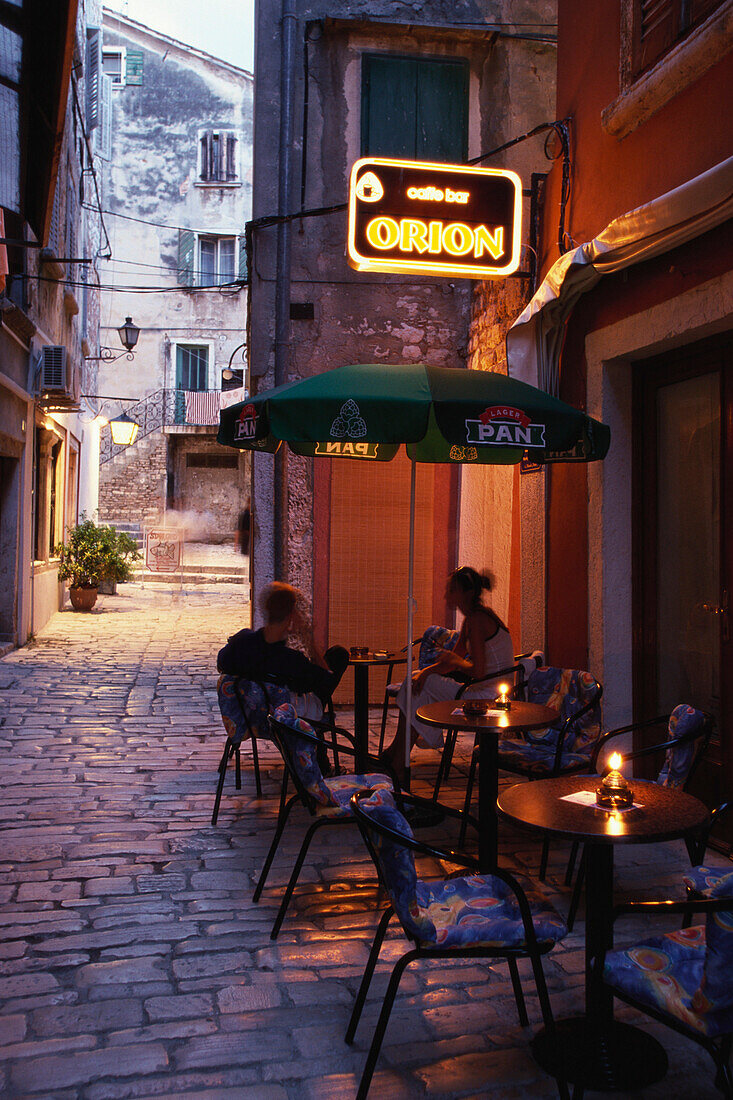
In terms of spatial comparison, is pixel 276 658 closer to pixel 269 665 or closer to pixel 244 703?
pixel 269 665

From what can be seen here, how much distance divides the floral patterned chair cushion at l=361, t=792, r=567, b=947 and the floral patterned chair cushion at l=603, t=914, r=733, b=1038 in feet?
0.94

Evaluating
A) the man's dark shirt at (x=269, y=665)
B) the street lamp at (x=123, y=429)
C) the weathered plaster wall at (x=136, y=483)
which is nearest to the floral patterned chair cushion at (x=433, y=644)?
the man's dark shirt at (x=269, y=665)

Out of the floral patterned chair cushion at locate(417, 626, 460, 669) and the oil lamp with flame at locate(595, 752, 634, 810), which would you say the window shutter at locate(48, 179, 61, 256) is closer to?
the floral patterned chair cushion at locate(417, 626, 460, 669)

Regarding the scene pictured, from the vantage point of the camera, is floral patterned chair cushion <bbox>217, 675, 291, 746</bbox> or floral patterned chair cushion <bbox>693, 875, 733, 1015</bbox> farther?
floral patterned chair cushion <bbox>217, 675, 291, 746</bbox>

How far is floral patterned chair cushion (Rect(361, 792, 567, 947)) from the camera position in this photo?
2562 mm

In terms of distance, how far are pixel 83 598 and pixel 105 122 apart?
17732 mm

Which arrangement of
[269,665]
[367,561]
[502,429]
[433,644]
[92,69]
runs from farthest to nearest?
1. [92,69]
2. [367,561]
3. [433,644]
4. [269,665]
5. [502,429]

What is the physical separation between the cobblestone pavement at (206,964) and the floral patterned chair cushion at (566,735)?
1.56 feet

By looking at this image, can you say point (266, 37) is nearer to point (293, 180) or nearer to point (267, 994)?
point (293, 180)

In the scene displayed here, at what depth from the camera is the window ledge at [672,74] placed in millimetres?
4273

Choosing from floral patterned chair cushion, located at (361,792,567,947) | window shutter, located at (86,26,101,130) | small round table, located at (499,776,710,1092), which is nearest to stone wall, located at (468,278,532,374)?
small round table, located at (499,776,710,1092)

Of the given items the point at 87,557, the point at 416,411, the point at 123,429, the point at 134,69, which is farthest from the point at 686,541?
the point at 134,69

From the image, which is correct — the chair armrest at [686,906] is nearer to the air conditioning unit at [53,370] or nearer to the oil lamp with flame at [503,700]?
the oil lamp with flame at [503,700]

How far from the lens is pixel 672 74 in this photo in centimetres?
466
